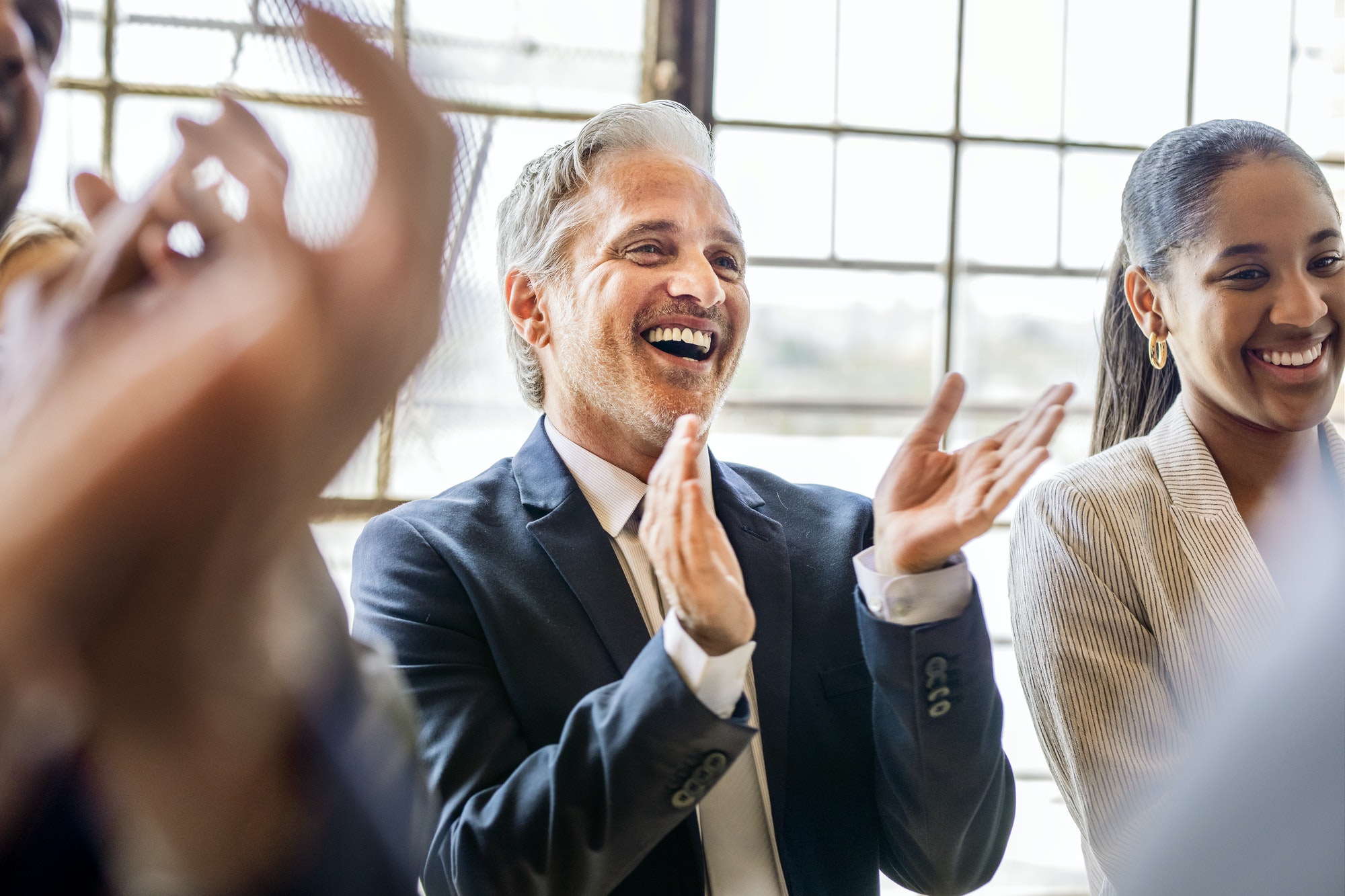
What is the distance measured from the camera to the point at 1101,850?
1.25 meters

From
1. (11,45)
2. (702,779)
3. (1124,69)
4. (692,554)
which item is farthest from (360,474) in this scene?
(1124,69)

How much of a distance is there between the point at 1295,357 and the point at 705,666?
39.3 inches

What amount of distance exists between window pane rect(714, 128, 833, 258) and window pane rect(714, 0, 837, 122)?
0.05 m

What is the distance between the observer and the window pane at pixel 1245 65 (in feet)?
7.80

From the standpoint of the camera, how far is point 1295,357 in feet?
4.49

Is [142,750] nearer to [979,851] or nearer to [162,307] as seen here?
[162,307]

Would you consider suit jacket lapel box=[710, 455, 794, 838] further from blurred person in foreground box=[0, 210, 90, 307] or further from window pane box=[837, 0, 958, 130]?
window pane box=[837, 0, 958, 130]

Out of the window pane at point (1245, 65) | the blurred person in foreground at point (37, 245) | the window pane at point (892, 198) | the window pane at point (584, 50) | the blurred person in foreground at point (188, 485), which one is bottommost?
the blurred person in foreground at point (188, 485)

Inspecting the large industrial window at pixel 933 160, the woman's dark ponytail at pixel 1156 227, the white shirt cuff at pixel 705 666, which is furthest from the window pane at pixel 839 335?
the white shirt cuff at pixel 705 666

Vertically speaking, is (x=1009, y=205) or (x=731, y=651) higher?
(x=1009, y=205)

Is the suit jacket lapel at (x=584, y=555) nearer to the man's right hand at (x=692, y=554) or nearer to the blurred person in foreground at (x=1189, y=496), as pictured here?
the man's right hand at (x=692, y=554)

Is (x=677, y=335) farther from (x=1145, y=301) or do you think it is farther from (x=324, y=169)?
(x=324, y=169)

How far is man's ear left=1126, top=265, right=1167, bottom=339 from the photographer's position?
1.49 metres

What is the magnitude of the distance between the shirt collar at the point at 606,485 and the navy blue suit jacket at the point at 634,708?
27mm
